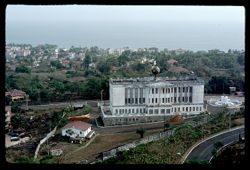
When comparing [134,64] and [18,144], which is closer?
[18,144]

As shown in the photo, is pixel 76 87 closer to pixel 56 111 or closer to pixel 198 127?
pixel 56 111

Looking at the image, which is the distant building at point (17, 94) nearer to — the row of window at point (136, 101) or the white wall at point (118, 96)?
the white wall at point (118, 96)

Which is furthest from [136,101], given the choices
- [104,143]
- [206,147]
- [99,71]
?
[99,71]

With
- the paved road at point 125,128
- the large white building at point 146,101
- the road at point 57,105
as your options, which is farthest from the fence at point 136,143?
the road at point 57,105

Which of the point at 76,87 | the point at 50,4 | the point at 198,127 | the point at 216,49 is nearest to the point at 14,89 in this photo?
the point at 76,87

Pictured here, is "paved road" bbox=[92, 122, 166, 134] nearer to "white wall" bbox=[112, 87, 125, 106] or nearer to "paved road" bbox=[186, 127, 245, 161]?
"white wall" bbox=[112, 87, 125, 106]

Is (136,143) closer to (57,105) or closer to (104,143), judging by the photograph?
→ (104,143)

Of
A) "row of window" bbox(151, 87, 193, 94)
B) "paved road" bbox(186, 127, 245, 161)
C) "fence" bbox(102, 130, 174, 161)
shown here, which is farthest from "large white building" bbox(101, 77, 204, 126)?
"paved road" bbox(186, 127, 245, 161)
